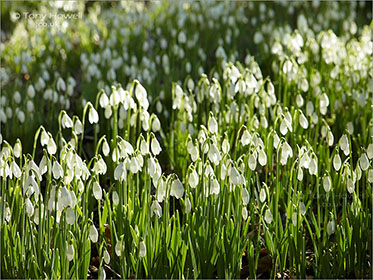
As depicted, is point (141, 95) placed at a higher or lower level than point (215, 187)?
higher

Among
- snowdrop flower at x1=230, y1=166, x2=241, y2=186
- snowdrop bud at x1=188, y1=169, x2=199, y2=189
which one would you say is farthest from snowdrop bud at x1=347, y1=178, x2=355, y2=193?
snowdrop bud at x1=188, y1=169, x2=199, y2=189

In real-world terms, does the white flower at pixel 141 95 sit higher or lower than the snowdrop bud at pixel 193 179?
higher

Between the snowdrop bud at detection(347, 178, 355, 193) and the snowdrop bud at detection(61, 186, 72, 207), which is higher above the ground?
the snowdrop bud at detection(347, 178, 355, 193)

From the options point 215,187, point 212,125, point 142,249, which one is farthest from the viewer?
point 212,125

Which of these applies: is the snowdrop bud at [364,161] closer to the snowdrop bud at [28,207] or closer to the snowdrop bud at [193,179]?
the snowdrop bud at [193,179]

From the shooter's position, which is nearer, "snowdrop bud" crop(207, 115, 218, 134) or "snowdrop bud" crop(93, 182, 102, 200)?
"snowdrop bud" crop(93, 182, 102, 200)

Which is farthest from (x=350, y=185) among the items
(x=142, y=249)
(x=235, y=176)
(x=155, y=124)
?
(x=155, y=124)

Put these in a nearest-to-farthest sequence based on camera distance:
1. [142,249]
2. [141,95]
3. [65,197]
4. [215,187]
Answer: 1. [65,197]
2. [142,249]
3. [215,187]
4. [141,95]

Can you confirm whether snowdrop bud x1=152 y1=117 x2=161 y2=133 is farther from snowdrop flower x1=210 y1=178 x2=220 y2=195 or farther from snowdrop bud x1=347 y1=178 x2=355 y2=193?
snowdrop bud x1=347 y1=178 x2=355 y2=193

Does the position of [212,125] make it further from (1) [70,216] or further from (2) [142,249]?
(1) [70,216]

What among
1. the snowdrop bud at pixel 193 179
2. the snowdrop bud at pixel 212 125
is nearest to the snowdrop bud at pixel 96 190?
the snowdrop bud at pixel 193 179

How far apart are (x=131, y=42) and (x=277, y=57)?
148cm

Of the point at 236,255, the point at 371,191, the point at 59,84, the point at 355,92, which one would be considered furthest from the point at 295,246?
the point at 59,84

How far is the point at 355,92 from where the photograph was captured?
3.64 m
